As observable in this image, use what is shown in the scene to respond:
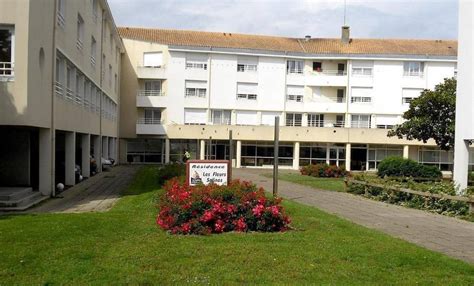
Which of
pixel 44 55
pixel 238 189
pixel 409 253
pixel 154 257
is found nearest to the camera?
pixel 154 257

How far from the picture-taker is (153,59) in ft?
168

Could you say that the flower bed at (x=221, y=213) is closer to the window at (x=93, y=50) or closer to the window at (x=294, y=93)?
the window at (x=93, y=50)

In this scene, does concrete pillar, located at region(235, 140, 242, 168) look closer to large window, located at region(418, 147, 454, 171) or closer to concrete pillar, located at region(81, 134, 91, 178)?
large window, located at region(418, 147, 454, 171)

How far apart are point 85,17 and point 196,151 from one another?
2588cm

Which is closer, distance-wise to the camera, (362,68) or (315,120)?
(362,68)

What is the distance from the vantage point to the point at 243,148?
167ft

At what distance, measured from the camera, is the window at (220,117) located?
169 feet

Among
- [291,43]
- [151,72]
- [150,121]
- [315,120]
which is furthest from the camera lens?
[291,43]

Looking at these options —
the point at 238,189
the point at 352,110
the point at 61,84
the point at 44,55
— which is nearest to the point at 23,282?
the point at 238,189

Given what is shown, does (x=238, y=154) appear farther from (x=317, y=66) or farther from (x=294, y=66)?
(x=317, y=66)

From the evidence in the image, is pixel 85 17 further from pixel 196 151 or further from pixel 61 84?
pixel 196 151

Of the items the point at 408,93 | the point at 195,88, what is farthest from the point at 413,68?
the point at 195,88

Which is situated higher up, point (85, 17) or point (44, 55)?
point (85, 17)

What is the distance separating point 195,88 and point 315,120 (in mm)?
11992
